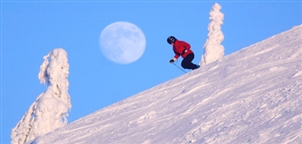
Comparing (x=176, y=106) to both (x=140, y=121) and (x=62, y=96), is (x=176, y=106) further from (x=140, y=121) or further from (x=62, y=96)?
(x=62, y=96)

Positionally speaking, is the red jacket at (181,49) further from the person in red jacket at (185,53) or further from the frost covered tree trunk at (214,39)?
the frost covered tree trunk at (214,39)

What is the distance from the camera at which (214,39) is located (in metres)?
27.8

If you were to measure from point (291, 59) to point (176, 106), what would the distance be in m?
2.00

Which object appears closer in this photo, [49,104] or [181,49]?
[181,49]

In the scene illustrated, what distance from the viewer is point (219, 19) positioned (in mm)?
28516

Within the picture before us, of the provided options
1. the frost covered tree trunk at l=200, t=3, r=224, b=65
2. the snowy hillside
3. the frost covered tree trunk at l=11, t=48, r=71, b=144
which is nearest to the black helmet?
the snowy hillside

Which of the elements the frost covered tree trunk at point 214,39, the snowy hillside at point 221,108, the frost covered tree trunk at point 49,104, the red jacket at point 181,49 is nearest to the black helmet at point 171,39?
the red jacket at point 181,49

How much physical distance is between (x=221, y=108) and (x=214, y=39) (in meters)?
17.7

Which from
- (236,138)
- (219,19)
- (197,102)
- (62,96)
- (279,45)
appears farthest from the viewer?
(219,19)

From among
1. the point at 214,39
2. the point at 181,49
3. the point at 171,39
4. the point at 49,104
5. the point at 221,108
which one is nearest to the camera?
the point at 221,108

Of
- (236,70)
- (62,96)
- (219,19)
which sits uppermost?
(219,19)

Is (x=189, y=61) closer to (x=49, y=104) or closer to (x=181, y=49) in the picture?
(x=181, y=49)

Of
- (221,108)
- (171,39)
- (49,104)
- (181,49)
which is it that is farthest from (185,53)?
(221,108)

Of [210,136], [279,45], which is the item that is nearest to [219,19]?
[279,45]
